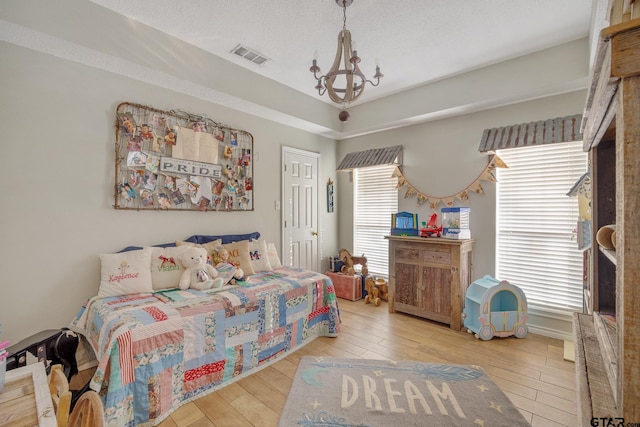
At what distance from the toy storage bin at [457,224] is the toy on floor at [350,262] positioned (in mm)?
1382

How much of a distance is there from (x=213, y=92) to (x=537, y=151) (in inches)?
136

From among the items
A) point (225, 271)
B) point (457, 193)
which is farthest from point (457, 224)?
point (225, 271)

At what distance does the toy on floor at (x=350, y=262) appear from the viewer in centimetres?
436

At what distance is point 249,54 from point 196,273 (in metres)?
2.18

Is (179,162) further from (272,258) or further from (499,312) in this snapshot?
(499,312)

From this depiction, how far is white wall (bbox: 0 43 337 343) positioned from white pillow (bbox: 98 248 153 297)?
24cm

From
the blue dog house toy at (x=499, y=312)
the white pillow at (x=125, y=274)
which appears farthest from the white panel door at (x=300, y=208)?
the blue dog house toy at (x=499, y=312)

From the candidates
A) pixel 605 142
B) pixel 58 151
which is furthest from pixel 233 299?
pixel 605 142

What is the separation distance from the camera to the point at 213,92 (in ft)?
9.68

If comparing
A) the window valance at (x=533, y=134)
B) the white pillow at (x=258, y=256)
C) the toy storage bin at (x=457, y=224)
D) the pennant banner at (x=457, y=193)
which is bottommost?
the white pillow at (x=258, y=256)

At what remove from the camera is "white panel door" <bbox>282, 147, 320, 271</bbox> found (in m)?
4.00

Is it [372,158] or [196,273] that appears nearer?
[196,273]

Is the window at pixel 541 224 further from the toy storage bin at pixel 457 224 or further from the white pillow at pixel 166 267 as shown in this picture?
the white pillow at pixel 166 267

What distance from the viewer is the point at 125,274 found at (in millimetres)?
2354
